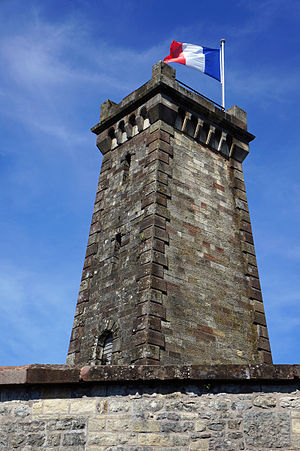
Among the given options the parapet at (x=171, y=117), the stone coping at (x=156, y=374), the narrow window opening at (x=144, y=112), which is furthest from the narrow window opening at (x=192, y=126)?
the stone coping at (x=156, y=374)

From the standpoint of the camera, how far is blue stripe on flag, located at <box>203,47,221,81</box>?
742 inches

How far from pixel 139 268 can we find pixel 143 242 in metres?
0.75

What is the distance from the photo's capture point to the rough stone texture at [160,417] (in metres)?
5.17

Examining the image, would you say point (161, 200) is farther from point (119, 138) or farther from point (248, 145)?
point (248, 145)

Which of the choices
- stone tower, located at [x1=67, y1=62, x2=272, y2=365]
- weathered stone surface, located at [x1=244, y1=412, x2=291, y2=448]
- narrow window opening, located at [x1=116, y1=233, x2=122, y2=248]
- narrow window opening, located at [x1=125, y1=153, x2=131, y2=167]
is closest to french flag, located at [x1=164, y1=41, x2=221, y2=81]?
stone tower, located at [x1=67, y1=62, x2=272, y2=365]

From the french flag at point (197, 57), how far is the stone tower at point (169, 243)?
6.04 ft

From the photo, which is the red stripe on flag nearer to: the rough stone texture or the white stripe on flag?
the white stripe on flag

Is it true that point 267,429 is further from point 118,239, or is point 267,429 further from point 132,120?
point 132,120

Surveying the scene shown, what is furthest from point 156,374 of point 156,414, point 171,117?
point 171,117

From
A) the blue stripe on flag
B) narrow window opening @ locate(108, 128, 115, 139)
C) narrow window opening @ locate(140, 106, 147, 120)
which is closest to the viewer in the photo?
narrow window opening @ locate(140, 106, 147, 120)

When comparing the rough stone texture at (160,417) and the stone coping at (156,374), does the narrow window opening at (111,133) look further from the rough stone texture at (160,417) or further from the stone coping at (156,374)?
the rough stone texture at (160,417)

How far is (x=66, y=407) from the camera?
5539mm

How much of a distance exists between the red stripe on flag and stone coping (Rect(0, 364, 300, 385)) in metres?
14.5

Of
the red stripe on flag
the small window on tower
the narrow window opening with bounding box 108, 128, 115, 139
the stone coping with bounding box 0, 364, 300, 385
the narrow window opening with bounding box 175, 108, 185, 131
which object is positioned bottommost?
the stone coping with bounding box 0, 364, 300, 385
